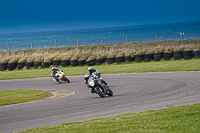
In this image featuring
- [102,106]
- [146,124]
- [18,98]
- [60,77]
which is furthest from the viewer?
[60,77]

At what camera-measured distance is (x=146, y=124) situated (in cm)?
813

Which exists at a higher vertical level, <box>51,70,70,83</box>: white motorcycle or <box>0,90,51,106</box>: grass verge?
<box>51,70,70,83</box>: white motorcycle

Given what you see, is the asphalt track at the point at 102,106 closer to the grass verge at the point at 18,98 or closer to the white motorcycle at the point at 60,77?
the grass verge at the point at 18,98

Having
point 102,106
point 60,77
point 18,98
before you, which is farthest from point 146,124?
point 60,77

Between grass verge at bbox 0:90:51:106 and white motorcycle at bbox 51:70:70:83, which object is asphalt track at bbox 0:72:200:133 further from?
white motorcycle at bbox 51:70:70:83

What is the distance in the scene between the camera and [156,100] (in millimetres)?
13078

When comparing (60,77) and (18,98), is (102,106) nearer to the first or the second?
(18,98)

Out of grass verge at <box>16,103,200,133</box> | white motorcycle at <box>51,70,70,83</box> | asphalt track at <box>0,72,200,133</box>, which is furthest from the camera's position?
white motorcycle at <box>51,70,70,83</box>

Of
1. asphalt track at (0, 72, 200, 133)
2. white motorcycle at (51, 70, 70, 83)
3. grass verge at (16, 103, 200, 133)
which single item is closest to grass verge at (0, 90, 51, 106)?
asphalt track at (0, 72, 200, 133)

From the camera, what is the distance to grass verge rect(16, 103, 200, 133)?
7.50m

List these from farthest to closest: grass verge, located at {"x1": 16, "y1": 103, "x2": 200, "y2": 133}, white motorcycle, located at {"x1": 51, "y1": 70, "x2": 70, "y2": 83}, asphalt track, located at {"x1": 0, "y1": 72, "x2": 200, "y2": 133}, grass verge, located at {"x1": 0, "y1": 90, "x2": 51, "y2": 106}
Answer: white motorcycle, located at {"x1": 51, "y1": 70, "x2": 70, "y2": 83} → grass verge, located at {"x1": 0, "y1": 90, "x2": 51, "y2": 106} → asphalt track, located at {"x1": 0, "y1": 72, "x2": 200, "y2": 133} → grass verge, located at {"x1": 16, "y1": 103, "x2": 200, "y2": 133}

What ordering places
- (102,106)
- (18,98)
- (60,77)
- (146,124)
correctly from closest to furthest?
(146,124), (102,106), (18,98), (60,77)

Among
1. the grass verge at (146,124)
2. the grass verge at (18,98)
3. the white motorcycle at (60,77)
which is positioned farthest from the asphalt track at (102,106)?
the white motorcycle at (60,77)

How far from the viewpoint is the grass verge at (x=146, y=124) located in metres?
7.50
